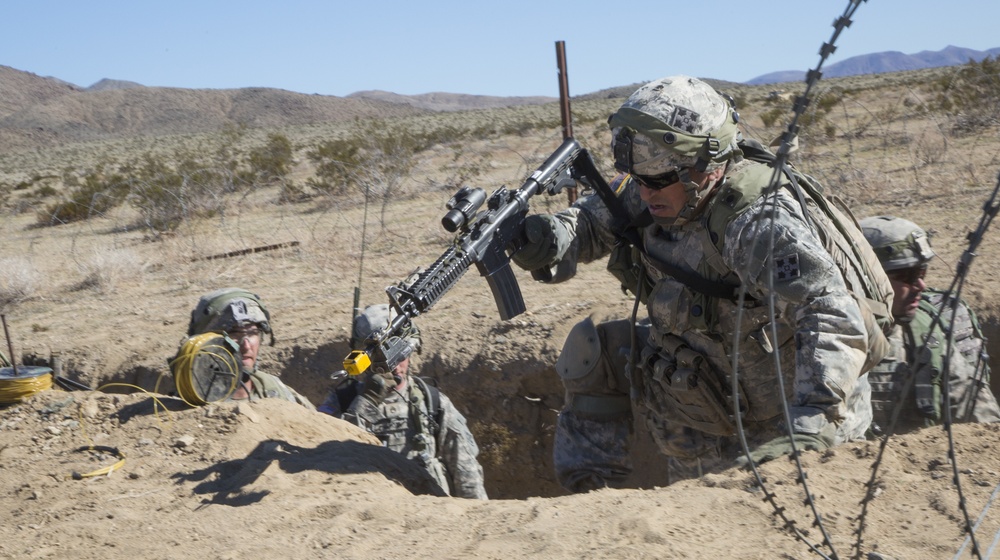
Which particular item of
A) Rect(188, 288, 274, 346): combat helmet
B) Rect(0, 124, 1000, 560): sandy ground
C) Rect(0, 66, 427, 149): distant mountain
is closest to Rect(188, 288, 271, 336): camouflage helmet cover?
Rect(188, 288, 274, 346): combat helmet

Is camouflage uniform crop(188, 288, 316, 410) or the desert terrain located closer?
the desert terrain

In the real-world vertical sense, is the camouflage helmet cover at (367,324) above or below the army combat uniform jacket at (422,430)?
above

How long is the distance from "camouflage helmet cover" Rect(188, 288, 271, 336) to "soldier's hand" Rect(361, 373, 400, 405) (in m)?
0.70

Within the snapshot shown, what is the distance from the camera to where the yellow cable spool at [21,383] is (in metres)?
4.29

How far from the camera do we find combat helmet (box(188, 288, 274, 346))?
4969mm

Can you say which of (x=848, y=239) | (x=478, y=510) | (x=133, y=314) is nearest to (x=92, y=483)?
(x=478, y=510)

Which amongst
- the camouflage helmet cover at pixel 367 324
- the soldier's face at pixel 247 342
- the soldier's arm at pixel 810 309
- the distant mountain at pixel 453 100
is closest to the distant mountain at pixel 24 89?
the distant mountain at pixel 453 100

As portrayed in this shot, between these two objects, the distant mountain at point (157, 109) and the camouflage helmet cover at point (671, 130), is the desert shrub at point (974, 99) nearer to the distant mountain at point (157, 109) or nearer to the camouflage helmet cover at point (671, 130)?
the camouflage helmet cover at point (671, 130)

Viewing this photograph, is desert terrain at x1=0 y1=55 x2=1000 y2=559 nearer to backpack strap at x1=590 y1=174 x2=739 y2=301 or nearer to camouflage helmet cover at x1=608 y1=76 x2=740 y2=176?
backpack strap at x1=590 y1=174 x2=739 y2=301

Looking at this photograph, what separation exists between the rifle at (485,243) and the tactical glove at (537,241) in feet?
0.08

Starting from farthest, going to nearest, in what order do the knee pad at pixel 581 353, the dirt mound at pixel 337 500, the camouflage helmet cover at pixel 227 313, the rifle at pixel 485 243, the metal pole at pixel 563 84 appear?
1. the metal pole at pixel 563 84
2. the camouflage helmet cover at pixel 227 313
3. the knee pad at pixel 581 353
4. the rifle at pixel 485 243
5. the dirt mound at pixel 337 500

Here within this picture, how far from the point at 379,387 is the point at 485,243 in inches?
59.8

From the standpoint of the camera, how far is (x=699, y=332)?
3.54 meters

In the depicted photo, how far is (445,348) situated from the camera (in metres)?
6.33
